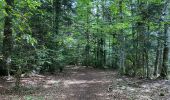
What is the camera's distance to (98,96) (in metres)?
11.1

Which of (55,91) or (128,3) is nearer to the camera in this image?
(55,91)

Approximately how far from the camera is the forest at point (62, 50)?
11155mm

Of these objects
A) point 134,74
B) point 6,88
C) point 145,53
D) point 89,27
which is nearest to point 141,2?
point 145,53

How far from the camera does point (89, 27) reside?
3012 cm

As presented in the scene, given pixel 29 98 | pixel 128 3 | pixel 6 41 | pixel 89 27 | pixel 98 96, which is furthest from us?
pixel 89 27

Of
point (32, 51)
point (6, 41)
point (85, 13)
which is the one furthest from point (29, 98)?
point (85, 13)

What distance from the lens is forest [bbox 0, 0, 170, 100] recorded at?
36.6 ft

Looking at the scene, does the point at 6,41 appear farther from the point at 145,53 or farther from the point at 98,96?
the point at 145,53

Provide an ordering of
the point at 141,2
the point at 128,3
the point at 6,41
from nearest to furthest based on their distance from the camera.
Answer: the point at 6,41 → the point at 141,2 → the point at 128,3

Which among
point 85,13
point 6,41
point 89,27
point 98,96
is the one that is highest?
point 85,13

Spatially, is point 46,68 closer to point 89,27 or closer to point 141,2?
point 141,2

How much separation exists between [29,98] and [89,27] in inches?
825

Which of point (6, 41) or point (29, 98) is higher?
point (6, 41)

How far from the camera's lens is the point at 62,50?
64.5 feet
